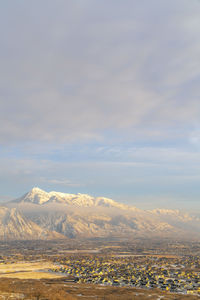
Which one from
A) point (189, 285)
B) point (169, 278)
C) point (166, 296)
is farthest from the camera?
point (169, 278)

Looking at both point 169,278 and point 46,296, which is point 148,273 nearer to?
point 169,278

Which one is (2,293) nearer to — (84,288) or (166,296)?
(84,288)

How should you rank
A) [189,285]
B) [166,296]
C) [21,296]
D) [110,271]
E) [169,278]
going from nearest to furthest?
[21,296]
[166,296]
[189,285]
[169,278]
[110,271]

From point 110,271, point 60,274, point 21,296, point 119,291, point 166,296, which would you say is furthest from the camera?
point 110,271

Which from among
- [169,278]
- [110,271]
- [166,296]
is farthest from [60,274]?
[166,296]

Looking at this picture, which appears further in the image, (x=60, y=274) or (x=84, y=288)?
(x=60, y=274)

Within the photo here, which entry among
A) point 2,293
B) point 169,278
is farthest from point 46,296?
point 169,278

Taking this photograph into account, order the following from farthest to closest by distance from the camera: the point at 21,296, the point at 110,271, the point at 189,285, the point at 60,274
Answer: the point at 110,271 < the point at 60,274 < the point at 189,285 < the point at 21,296

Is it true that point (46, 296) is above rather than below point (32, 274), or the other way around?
above

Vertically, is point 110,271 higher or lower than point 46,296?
lower
